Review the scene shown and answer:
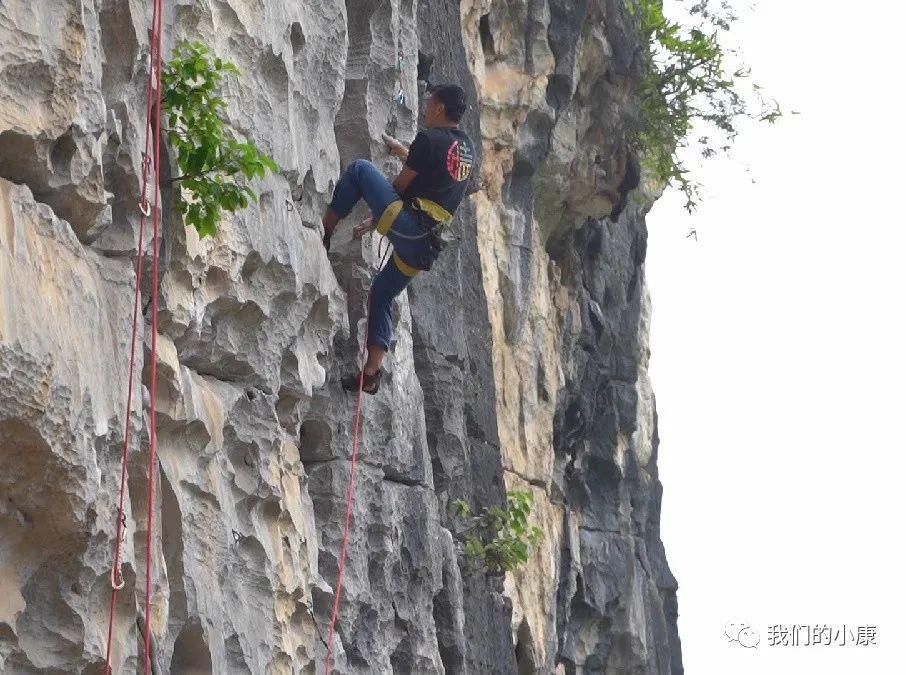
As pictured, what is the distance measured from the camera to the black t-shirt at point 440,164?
9.85 meters

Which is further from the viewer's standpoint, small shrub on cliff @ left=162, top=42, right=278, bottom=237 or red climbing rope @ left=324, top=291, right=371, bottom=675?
red climbing rope @ left=324, top=291, right=371, bottom=675

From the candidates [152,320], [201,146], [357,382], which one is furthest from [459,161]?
[152,320]

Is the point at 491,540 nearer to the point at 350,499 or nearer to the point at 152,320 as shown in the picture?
the point at 350,499

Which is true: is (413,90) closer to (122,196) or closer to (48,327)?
(122,196)

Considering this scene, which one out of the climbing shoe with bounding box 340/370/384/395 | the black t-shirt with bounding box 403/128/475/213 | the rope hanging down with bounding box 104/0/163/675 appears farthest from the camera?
the climbing shoe with bounding box 340/370/384/395

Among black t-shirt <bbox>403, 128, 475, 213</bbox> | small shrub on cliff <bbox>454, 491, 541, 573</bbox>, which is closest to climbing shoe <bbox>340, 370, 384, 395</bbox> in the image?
black t-shirt <bbox>403, 128, 475, 213</bbox>

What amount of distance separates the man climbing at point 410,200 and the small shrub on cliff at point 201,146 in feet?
7.15

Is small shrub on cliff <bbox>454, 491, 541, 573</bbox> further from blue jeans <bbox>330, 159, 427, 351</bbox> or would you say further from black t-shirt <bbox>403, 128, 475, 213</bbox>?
black t-shirt <bbox>403, 128, 475, 213</bbox>

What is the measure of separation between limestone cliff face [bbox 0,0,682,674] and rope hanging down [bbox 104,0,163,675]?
65mm

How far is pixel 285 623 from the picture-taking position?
857 cm

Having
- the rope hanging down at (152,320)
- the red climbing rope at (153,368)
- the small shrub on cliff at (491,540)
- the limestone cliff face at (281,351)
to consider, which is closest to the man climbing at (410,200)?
the limestone cliff face at (281,351)

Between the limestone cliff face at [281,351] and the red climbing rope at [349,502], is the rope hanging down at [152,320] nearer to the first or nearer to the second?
the limestone cliff face at [281,351]

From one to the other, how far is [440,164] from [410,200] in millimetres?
329

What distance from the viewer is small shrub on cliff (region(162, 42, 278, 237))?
7.61 m
